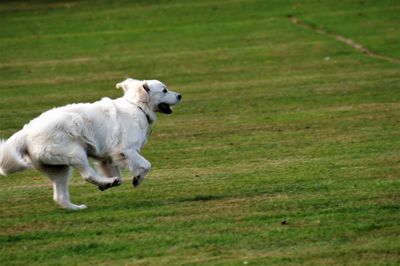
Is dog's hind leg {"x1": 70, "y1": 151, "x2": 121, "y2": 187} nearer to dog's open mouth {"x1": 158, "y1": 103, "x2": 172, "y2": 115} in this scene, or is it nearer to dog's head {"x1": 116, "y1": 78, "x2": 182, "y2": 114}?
dog's head {"x1": 116, "y1": 78, "x2": 182, "y2": 114}

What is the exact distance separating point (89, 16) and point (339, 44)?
1415 cm

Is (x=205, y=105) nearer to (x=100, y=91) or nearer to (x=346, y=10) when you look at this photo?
(x=100, y=91)

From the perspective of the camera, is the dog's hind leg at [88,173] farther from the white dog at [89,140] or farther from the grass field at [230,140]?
the grass field at [230,140]

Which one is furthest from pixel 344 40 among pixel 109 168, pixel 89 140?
pixel 89 140

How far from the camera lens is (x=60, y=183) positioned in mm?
11625

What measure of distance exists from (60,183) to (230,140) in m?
5.57

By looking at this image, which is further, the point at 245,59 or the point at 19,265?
the point at 245,59

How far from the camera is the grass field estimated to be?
9516 millimetres

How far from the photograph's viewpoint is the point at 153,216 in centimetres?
1080

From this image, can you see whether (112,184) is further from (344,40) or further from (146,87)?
(344,40)

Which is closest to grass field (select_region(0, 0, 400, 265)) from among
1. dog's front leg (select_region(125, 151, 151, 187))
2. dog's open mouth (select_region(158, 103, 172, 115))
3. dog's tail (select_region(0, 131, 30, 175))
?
dog's front leg (select_region(125, 151, 151, 187))

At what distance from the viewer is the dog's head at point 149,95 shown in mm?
12695

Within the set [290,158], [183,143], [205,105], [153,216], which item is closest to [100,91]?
[205,105]

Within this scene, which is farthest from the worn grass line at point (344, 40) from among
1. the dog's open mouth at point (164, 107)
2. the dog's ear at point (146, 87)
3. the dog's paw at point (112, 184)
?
the dog's paw at point (112, 184)
